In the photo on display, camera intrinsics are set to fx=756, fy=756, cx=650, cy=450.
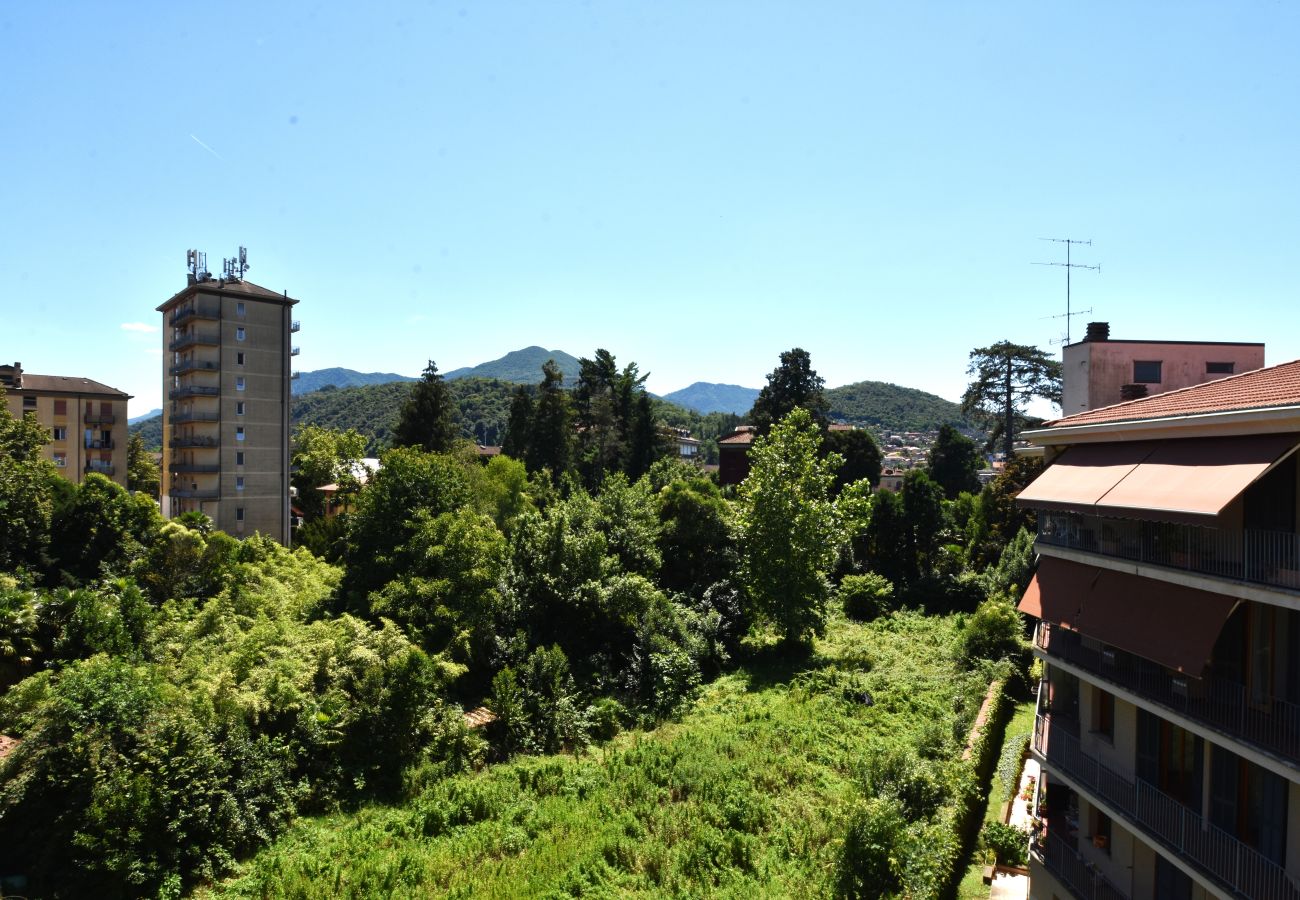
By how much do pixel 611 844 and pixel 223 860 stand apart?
7.53 metres

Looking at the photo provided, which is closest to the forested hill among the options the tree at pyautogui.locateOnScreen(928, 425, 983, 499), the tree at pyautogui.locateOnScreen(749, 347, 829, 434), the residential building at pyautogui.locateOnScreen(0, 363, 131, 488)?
the tree at pyautogui.locateOnScreen(928, 425, 983, 499)

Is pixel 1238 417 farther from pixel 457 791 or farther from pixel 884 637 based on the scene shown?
pixel 884 637

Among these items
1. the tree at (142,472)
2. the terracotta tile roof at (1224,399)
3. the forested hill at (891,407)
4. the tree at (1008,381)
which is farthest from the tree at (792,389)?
the forested hill at (891,407)

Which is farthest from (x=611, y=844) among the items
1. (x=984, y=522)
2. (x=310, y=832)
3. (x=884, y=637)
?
(x=984, y=522)

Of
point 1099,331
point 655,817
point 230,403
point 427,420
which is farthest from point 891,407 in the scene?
point 655,817

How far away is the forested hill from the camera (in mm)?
173250

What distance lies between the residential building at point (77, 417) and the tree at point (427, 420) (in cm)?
1942

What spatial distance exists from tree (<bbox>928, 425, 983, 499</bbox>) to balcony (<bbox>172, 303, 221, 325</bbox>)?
169 ft

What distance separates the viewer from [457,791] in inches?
685

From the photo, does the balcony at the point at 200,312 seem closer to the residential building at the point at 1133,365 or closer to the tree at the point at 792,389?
the tree at the point at 792,389

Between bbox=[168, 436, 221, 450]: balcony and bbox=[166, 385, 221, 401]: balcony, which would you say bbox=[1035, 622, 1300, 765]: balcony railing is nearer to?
bbox=[168, 436, 221, 450]: balcony

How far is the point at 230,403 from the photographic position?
42.7 meters

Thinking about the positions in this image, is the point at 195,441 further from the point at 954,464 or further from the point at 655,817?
the point at 954,464

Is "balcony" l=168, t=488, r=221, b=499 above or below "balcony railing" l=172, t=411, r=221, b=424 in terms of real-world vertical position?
below
